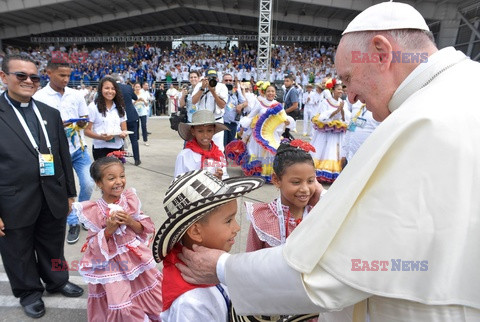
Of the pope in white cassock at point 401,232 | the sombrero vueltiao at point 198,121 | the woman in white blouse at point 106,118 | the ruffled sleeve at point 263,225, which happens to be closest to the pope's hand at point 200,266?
the pope in white cassock at point 401,232

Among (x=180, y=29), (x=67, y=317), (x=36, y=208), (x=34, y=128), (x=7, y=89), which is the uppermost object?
(x=180, y=29)

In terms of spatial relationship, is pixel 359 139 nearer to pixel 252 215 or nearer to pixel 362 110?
pixel 362 110

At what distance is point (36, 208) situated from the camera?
268 cm

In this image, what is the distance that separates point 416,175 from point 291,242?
43 cm

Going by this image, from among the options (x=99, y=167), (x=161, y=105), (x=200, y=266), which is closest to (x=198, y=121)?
(x=99, y=167)

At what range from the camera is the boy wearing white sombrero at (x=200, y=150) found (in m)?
3.45

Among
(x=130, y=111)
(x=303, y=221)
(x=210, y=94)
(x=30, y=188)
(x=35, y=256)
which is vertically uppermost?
(x=210, y=94)

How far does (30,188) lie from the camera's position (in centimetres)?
262

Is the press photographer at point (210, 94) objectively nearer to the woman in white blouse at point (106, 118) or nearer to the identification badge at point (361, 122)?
the woman in white blouse at point (106, 118)

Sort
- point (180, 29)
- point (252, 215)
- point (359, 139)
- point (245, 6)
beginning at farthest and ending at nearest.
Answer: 1. point (180, 29)
2. point (245, 6)
3. point (359, 139)
4. point (252, 215)

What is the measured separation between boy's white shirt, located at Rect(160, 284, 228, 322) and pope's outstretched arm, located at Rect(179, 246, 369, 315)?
145 mm

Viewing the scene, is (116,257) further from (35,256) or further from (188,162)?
(188,162)

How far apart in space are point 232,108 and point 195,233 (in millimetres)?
6454

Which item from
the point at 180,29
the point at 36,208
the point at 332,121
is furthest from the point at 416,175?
the point at 180,29
